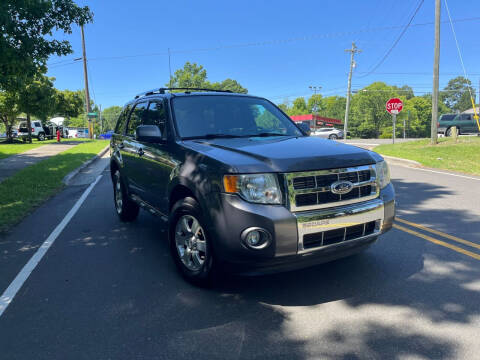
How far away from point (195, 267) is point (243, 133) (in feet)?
5.45

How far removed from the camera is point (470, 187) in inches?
362

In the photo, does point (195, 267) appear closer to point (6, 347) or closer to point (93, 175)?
point (6, 347)

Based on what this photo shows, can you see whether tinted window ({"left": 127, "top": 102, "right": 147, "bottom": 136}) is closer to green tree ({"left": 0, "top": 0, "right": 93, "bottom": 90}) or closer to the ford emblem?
the ford emblem

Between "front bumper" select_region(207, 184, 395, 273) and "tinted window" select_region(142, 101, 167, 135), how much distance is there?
1.73m

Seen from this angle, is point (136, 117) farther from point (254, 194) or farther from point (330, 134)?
point (330, 134)

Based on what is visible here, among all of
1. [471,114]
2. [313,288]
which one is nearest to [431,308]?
[313,288]

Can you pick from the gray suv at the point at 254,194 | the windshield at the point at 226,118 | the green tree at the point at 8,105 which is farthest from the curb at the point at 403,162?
the green tree at the point at 8,105

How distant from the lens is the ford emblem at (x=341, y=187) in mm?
3320

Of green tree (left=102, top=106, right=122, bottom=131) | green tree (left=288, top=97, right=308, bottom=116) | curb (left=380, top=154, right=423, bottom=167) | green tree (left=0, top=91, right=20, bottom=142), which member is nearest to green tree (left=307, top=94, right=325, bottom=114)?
green tree (left=288, top=97, right=308, bottom=116)

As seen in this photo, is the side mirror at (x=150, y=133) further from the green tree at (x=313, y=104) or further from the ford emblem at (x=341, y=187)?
the green tree at (x=313, y=104)

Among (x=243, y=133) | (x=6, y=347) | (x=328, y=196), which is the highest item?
(x=243, y=133)

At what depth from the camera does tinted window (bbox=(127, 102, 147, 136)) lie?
5488mm

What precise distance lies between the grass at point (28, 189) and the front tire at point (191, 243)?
371 cm

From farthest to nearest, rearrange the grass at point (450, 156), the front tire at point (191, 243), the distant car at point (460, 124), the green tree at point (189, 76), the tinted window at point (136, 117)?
the green tree at point (189, 76) < the distant car at point (460, 124) < the grass at point (450, 156) < the tinted window at point (136, 117) < the front tire at point (191, 243)
